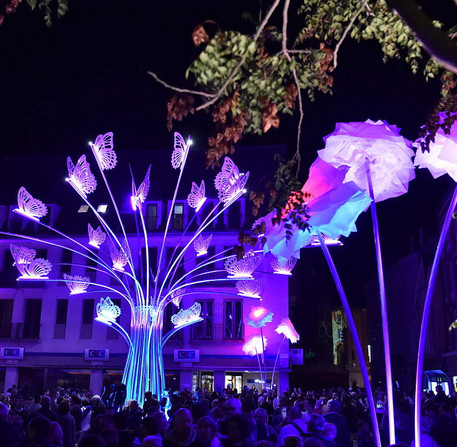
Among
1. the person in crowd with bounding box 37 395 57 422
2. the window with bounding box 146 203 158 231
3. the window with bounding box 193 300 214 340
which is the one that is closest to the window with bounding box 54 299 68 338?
the window with bounding box 146 203 158 231

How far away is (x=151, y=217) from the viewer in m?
40.8

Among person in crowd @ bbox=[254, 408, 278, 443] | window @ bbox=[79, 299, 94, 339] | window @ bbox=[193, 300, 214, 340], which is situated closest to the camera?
person in crowd @ bbox=[254, 408, 278, 443]

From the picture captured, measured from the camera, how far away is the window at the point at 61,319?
3941 centimetres

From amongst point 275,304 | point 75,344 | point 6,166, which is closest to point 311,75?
point 275,304

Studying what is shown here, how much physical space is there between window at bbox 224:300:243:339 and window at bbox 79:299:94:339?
9.50m

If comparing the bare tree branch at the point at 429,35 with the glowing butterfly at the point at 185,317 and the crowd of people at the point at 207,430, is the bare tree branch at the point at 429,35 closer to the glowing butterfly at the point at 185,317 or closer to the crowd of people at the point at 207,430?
the crowd of people at the point at 207,430

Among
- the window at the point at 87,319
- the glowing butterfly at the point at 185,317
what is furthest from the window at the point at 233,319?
the glowing butterfly at the point at 185,317

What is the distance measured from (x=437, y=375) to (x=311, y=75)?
37379mm

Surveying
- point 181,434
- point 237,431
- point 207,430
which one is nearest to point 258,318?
point 237,431

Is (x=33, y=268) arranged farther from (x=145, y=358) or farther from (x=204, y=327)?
(x=204, y=327)

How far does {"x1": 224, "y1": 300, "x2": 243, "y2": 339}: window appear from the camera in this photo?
124 ft

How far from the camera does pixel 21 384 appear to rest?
130 feet

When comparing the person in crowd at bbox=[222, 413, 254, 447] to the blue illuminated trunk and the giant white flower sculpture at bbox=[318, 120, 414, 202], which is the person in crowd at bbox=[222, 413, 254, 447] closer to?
the giant white flower sculpture at bbox=[318, 120, 414, 202]

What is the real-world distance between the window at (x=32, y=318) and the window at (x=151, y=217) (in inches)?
374
